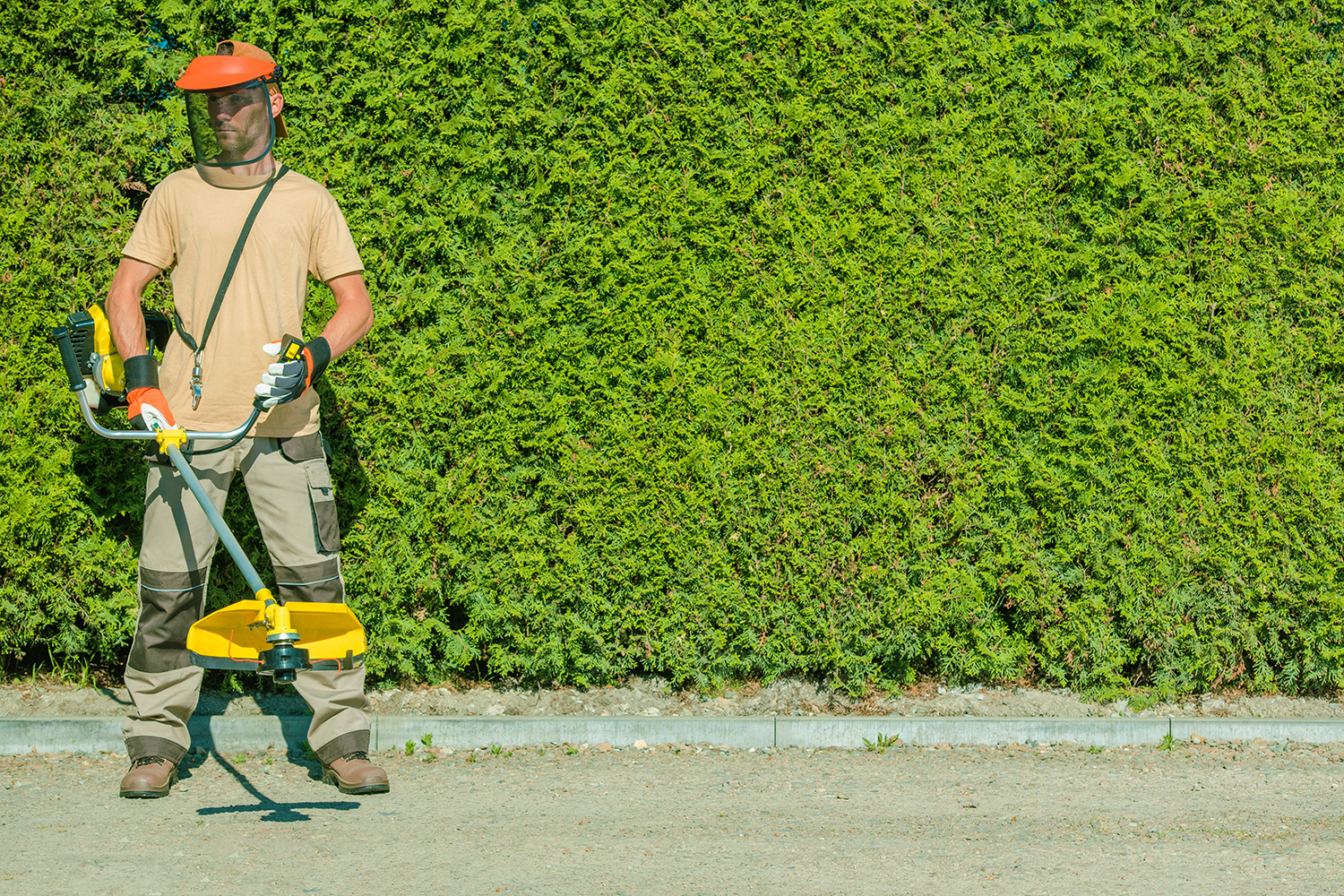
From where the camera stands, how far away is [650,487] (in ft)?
15.4

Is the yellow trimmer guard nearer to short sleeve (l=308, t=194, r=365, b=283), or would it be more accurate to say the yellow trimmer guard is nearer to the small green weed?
short sleeve (l=308, t=194, r=365, b=283)

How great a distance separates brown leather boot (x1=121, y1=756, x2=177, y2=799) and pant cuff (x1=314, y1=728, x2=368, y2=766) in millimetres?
510

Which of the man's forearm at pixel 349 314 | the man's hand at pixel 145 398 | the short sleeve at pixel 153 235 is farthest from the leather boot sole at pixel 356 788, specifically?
the short sleeve at pixel 153 235

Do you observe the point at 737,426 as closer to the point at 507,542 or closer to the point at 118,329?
the point at 507,542

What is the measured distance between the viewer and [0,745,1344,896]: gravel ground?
130 inches

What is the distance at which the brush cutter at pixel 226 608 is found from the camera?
3.57m

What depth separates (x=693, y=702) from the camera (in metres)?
4.91

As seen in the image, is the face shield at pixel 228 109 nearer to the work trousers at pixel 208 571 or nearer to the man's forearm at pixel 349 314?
the man's forearm at pixel 349 314

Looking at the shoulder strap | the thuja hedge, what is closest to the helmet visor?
the shoulder strap

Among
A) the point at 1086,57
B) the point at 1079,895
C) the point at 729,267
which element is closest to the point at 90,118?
the point at 729,267

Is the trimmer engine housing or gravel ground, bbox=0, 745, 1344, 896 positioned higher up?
the trimmer engine housing

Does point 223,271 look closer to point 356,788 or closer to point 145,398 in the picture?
point 145,398

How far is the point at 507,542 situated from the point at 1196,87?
3.61m

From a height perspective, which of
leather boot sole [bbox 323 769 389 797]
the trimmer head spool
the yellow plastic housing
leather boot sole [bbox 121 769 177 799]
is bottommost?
leather boot sole [bbox 323 769 389 797]
